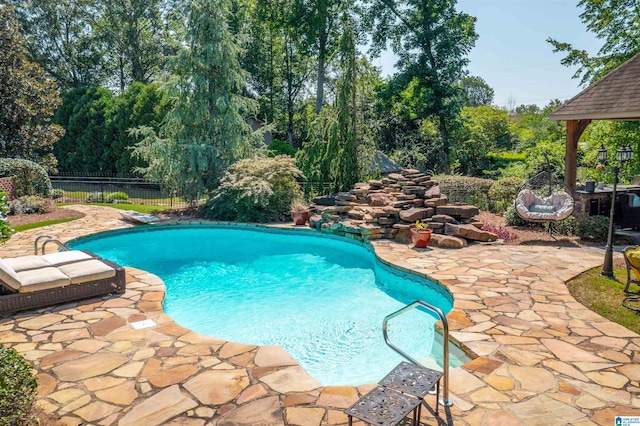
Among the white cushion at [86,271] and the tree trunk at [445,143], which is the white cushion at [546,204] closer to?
the white cushion at [86,271]

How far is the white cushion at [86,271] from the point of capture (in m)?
5.81

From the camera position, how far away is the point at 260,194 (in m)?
12.0

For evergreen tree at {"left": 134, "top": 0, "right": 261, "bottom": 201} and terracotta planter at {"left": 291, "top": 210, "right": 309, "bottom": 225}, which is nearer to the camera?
terracotta planter at {"left": 291, "top": 210, "right": 309, "bottom": 225}

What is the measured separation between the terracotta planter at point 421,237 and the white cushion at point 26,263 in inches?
261

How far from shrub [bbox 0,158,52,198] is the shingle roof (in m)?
15.6

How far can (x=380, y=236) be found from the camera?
10148mm

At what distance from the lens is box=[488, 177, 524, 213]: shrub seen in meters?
12.4

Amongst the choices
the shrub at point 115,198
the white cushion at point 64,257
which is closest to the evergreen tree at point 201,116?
the shrub at point 115,198

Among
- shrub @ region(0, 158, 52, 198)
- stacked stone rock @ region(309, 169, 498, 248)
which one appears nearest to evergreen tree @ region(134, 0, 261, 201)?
shrub @ region(0, 158, 52, 198)

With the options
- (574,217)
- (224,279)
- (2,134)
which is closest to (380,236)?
(224,279)

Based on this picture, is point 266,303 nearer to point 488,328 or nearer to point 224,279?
point 224,279

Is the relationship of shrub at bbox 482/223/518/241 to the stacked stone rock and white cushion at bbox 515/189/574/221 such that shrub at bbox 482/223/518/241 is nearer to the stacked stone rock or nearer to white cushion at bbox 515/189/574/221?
the stacked stone rock

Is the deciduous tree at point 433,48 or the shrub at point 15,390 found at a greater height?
the deciduous tree at point 433,48

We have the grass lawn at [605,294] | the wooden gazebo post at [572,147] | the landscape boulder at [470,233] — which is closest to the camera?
the grass lawn at [605,294]
